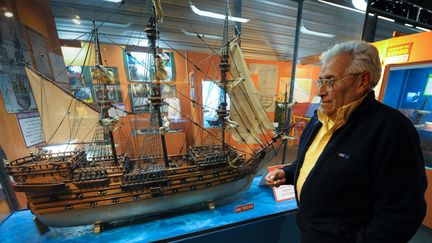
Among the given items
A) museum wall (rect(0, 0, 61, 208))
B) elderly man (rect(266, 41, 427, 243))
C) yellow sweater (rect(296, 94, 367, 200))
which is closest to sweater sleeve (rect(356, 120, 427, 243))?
elderly man (rect(266, 41, 427, 243))

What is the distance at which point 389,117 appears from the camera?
0.70m

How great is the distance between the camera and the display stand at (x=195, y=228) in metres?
1.35

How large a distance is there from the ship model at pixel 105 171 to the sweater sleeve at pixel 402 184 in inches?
45.8

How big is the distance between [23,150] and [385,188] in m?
2.84

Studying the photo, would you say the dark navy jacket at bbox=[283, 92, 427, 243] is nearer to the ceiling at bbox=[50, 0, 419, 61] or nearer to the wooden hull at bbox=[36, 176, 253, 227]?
the wooden hull at bbox=[36, 176, 253, 227]

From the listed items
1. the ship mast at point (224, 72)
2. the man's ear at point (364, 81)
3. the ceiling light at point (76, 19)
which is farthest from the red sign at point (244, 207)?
the ceiling light at point (76, 19)

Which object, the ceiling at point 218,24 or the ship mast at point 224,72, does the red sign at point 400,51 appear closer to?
the ceiling at point 218,24

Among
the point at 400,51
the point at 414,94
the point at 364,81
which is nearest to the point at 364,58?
the point at 364,81

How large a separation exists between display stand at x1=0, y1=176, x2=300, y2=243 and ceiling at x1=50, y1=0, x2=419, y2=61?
1885 mm

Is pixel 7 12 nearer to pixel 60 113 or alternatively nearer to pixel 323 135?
pixel 60 113

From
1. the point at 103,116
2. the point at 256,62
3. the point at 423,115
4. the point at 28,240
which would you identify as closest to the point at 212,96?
the point at 256,62

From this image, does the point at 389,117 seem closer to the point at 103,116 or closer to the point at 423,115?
the point at 103,116

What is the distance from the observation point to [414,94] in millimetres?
2371

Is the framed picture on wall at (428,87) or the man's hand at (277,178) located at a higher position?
the framed picture on wall at (428,87)
